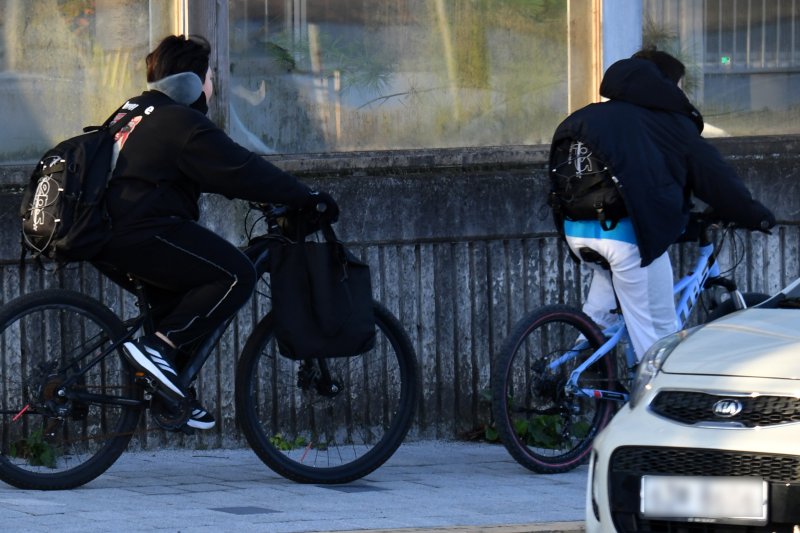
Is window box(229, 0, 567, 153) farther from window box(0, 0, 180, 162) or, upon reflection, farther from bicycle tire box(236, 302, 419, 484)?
bicycle tire box(236, 302, 419, 484)

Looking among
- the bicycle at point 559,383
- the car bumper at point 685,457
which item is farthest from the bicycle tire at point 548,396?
the car bumper at point 685,457

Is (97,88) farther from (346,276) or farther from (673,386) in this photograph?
(673,386)

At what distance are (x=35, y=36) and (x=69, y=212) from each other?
2.24m

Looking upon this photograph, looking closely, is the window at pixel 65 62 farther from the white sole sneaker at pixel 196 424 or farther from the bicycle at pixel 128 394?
the white sole sneaker at pixel 196 424

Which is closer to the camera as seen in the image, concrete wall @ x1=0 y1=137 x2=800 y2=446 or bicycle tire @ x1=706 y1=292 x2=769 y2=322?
bicycle tire @ x1=706 y1=292 x2=769 y2=322

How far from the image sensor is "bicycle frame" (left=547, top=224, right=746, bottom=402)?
7.07m

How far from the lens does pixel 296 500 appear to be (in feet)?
20.7

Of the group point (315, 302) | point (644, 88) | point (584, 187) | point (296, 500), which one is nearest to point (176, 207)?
point (315, 302)

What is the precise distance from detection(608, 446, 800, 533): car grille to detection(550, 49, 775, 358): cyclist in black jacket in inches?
82.4

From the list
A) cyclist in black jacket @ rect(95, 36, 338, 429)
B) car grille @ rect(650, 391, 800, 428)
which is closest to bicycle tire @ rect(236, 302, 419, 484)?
cyclist in black jacket @ rect(95, 36, 338, 429)

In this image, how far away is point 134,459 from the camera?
7703 mm

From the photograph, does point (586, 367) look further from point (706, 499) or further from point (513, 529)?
point (706, 499)

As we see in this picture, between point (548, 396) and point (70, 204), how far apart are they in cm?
229

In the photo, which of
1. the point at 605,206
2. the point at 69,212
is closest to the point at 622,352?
the point at 605,206
